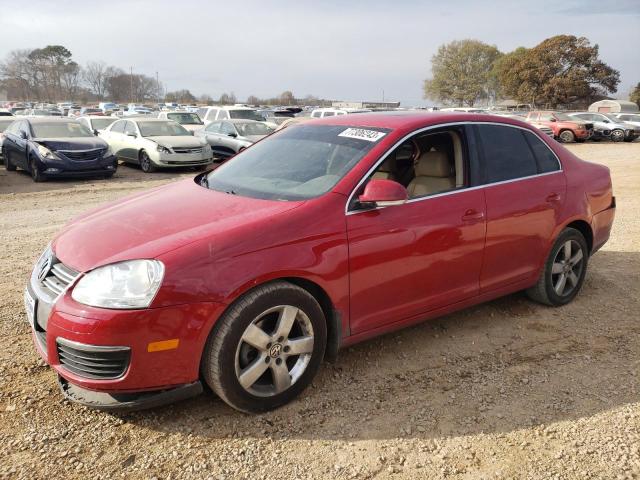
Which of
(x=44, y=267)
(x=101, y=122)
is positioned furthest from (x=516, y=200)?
(x=101, y=122)

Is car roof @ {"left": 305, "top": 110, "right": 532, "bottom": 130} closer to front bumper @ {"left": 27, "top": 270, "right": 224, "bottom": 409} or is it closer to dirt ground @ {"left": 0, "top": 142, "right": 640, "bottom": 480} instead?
dirt ground @ {"left": 0, "top": 142, "right": 640, "bottom": 480}

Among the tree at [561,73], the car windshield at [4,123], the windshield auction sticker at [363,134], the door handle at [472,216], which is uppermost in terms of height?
the tree at [561,73]

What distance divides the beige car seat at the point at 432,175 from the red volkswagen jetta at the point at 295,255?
1 cm

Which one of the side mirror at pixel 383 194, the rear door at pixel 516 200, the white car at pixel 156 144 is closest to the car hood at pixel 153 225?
the side mirror at pixel 383 194

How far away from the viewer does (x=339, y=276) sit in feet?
10.0

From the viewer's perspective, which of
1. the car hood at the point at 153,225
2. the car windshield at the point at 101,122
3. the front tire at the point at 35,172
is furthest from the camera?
the car windshield at the point at 101,122

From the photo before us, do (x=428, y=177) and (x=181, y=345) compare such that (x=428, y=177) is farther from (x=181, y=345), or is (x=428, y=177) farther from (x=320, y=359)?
(x=181, y=345)

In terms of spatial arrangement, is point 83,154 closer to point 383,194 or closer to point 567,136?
point 383,194

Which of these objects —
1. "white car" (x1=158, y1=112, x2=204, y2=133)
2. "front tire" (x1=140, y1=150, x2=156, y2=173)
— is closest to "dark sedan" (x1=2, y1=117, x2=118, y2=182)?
"front tire" (x1=140, y1=150, x2=156, y2=173)

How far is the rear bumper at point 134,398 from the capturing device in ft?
8.74

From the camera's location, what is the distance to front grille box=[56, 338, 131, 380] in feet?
8.38

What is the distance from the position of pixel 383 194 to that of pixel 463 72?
8145cm

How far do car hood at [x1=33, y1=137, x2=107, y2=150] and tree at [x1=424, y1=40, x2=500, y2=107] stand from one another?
71257 millimetres

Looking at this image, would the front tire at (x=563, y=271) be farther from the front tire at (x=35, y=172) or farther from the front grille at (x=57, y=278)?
the front tire at (x=35, y=172)
